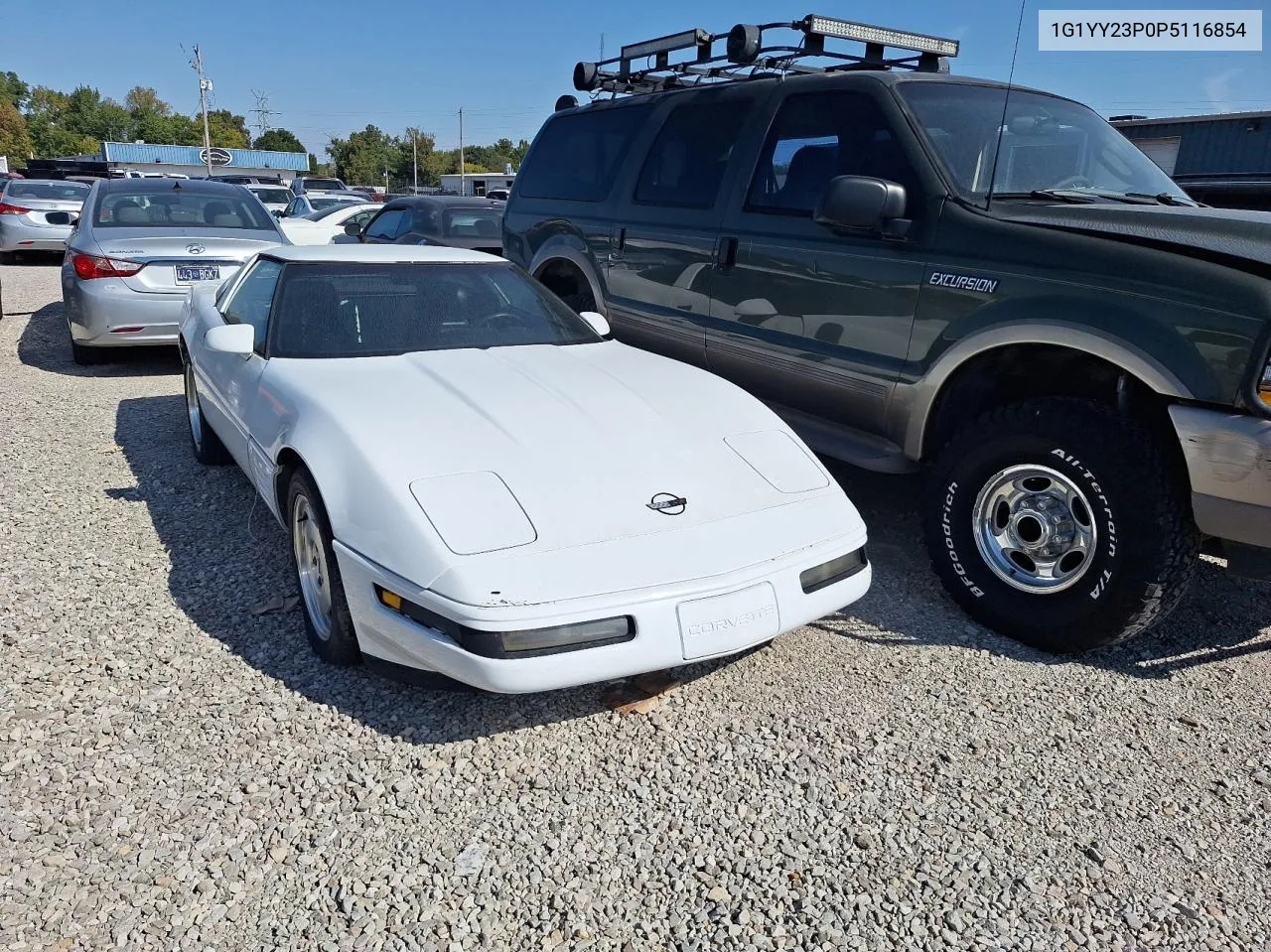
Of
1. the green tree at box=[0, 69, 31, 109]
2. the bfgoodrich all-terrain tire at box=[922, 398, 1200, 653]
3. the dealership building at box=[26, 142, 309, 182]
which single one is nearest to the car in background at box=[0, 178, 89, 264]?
the bfgoodrich all-terrain tire at box=[922, 398, 1200, 653]

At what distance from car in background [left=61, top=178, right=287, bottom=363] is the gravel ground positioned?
12.7ft

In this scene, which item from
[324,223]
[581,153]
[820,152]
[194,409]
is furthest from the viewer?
[324,223]

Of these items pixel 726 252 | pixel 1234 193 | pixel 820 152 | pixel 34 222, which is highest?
pixel 820 152

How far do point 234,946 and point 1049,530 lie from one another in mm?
2820

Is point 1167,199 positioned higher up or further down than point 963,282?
higher up

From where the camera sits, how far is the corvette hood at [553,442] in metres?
2.78

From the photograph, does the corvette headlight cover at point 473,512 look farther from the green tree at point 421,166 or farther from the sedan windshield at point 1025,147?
the green tree at point 421,166

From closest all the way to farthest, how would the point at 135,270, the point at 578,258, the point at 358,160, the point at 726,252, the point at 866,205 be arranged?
1. the point at 866,205
2. the point at 726,252
3. the point at 578,258
4. the point at 135,270
5. the point at 358,160

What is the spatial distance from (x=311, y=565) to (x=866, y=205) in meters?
2.48

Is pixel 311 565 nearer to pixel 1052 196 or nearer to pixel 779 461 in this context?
pixel 779 461

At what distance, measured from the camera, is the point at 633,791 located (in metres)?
2.58

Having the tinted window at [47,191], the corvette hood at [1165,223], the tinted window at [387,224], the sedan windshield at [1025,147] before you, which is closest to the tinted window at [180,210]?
the tinted window at [387,224]

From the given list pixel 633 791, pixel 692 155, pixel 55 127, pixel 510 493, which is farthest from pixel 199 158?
pixel 633 791

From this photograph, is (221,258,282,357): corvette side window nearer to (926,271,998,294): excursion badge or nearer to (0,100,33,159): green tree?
(926,271,998,294): excursion badge
